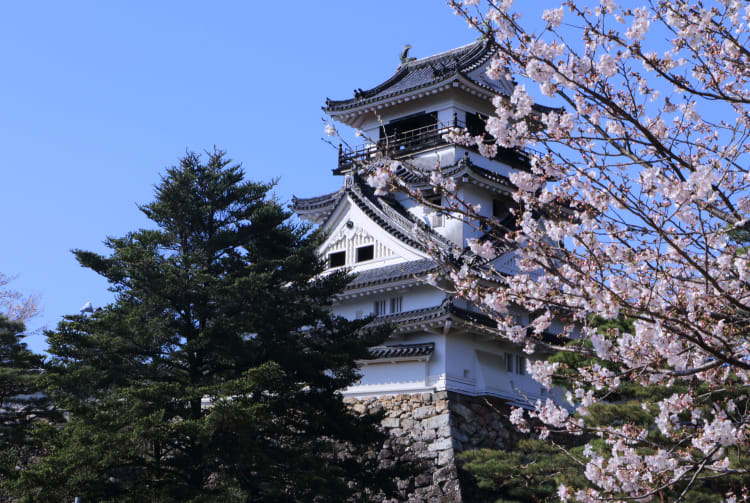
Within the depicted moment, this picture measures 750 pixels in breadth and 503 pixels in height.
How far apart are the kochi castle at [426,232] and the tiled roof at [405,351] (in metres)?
0.02

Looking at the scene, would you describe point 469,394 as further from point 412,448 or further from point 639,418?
point 639,418

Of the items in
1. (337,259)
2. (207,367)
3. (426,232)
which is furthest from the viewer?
(337,259)

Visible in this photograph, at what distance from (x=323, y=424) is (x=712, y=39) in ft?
31.8

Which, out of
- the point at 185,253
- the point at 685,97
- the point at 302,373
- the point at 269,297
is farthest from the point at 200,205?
the point at 685,97

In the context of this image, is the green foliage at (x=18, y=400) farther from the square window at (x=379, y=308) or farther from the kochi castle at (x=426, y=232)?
the square window at (x=379, y=308)

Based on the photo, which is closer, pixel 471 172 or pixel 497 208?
pixel 471 172

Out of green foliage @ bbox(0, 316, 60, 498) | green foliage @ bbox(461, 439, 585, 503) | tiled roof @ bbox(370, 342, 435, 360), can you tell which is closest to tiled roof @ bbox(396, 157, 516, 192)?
tiled roof @ bbox(370, 342, 435, 360)

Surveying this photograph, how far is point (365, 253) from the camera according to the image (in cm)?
2045

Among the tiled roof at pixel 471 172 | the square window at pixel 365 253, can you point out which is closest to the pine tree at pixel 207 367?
the square window at pixel 365 253

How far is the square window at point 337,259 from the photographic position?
822 inches

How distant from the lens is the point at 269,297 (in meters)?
13.8

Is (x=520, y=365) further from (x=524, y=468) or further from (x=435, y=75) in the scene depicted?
(x=435, y=75)

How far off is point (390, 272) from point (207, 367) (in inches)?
251

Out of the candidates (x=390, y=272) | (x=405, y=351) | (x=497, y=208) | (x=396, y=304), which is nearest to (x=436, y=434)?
(x=405, y=351)
